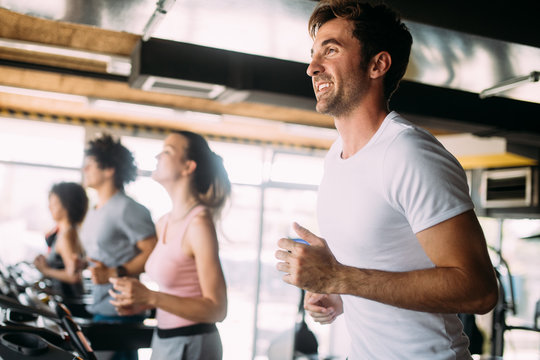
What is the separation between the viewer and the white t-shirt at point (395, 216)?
1.08 metres

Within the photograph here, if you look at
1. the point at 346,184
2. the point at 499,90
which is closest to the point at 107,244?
the point at 346,184

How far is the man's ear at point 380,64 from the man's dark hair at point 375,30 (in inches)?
0.4

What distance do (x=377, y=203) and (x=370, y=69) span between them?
40 cm

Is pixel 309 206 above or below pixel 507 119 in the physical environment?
below

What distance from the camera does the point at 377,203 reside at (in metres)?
1.19

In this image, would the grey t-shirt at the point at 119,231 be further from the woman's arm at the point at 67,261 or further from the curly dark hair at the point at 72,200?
the curly dark hair at the point at 72,200

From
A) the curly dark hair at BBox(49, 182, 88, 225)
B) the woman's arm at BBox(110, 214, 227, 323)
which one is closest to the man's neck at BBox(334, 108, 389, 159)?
the woman's arm at BBox(110, 214, 227, 323)

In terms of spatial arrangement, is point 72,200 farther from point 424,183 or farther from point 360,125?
point 424,183

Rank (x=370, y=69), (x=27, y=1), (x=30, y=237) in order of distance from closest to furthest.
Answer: (x=370, y=69)
(x=27, y=1)
(x=30, y=237)

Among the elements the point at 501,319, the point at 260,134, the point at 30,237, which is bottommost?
the point at 501,319

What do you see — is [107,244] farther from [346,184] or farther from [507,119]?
[507,119]

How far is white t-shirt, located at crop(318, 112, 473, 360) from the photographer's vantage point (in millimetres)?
1078

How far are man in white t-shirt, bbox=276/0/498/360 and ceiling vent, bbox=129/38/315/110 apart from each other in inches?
76.6

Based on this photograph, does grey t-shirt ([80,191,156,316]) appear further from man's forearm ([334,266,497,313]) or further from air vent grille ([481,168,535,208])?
air vent grille ([481,168,535,208])
